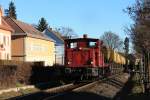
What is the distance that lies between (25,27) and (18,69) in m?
52.0

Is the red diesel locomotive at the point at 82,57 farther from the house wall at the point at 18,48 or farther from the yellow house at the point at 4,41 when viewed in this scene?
the house wall at the point at 18,48

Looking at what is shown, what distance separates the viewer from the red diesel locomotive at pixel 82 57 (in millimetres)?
38156

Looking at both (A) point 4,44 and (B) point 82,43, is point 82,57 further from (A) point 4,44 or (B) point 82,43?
(A) point 4,44

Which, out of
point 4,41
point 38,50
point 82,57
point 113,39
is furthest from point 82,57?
point 113,39

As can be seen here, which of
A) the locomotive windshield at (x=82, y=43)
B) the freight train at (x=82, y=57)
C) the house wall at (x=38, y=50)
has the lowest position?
the freight train at (x=82, y=57)

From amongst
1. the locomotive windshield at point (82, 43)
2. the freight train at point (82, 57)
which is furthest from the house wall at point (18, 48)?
the freight train at point (82, 57)

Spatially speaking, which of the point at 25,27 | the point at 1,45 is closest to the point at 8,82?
the point at 1,45

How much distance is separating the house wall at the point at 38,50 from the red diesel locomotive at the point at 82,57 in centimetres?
4410

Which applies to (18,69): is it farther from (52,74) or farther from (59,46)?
(59,46)

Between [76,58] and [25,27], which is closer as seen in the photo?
[76,58]

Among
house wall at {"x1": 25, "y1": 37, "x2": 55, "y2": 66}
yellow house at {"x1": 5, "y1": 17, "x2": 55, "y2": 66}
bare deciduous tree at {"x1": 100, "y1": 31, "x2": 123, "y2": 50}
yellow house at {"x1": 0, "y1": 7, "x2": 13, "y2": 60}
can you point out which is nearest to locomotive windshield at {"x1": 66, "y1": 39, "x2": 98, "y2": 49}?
yellow house at {"x1": 0, "y1": 7, "x2": 13, "y2": 60}

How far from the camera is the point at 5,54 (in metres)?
73.6

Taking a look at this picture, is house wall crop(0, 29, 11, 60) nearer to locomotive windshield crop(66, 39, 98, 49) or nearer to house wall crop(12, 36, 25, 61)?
house wall crop(12, 36, 25, 61)

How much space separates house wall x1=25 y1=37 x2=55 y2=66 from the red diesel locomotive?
145ft
